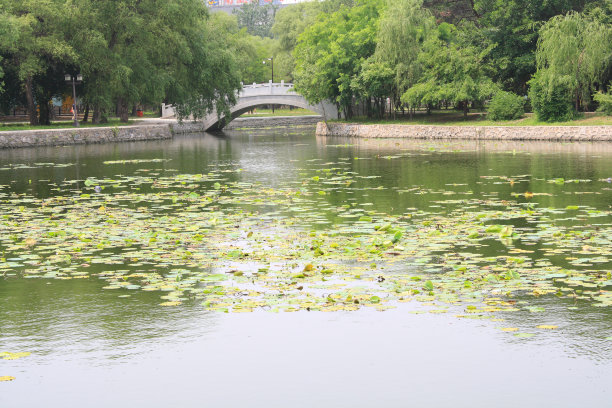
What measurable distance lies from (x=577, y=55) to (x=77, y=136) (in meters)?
24.5

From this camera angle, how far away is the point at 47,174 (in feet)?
74.8

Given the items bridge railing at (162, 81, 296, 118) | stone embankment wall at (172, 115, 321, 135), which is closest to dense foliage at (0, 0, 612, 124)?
bridge railing at (162, 81, 296, 118)

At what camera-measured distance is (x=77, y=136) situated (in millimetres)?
41094

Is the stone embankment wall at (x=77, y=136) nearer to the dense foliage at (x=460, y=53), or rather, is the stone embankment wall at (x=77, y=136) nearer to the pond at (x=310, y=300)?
the dense foliage at (x=460, y=53)

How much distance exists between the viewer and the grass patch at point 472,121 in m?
35.6

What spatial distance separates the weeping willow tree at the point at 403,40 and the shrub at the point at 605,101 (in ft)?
32.3

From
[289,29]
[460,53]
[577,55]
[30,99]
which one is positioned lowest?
[30,99]

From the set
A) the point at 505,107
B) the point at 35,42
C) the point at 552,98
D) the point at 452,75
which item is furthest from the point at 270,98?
the point at 552,98

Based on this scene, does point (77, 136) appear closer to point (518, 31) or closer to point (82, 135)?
point (82, 135)

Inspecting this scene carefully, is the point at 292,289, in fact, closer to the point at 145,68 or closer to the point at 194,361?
the point at 194,361

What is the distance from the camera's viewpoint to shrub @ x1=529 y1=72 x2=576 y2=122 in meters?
36.0

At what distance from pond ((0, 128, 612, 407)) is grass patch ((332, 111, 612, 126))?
21.4 metres

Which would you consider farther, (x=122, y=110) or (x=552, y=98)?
(x=122, y=110)

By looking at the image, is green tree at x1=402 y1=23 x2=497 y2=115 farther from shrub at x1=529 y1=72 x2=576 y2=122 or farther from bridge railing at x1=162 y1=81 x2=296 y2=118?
bridge railing at x1=162 y1=81 x2=296 y2=118
